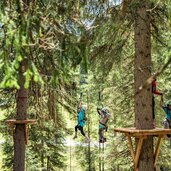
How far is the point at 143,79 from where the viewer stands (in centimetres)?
681

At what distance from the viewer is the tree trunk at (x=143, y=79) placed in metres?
6.77

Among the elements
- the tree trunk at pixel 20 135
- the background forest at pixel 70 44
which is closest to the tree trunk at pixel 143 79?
the background forest at pixel 70 44

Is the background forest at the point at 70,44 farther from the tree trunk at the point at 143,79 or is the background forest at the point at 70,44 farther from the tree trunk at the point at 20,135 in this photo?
the tree trunk at the point at 20,135

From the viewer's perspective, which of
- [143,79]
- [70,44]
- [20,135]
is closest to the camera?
[70,44]

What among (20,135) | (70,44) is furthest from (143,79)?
(20,135)

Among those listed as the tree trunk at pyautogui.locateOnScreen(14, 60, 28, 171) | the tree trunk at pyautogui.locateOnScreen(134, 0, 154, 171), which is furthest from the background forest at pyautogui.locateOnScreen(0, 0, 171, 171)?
the tree trunk at pyautogui.locateOnScreen(14, 60, 28, 171)

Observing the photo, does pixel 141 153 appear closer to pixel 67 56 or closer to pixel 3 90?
pixel 67 56

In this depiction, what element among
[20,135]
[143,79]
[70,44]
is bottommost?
[20,135]

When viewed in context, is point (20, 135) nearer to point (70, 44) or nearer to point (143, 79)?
point (143, 79)

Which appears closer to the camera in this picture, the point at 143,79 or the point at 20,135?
the point at 143,79

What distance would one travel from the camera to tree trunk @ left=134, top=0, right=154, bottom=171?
677 centimetres

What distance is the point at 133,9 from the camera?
675 cm

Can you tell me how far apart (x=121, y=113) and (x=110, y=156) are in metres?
1.92

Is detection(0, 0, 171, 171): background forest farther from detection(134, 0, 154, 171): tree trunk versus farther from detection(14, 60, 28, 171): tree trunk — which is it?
detection(14, 60, 28, 171): tree trunk
